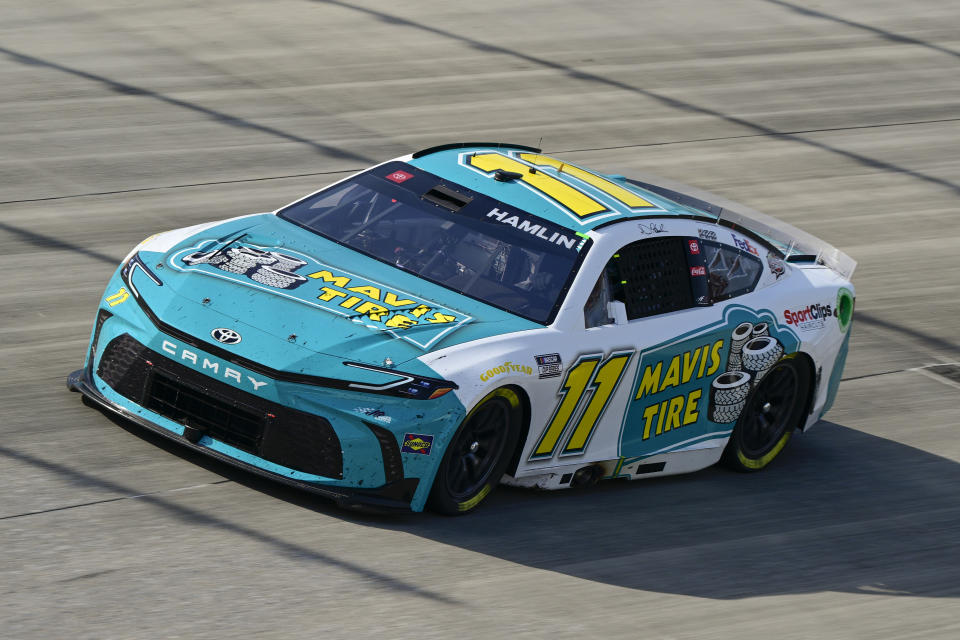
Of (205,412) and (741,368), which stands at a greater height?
(741,368)

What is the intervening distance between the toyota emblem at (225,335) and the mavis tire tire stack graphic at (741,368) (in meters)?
2.70

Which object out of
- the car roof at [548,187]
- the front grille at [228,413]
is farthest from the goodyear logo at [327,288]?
the car roof at [548,187]

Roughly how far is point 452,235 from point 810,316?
2.29 meters

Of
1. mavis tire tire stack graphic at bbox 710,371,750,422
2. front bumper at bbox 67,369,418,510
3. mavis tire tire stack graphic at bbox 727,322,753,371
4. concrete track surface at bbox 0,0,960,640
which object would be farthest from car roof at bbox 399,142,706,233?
front bumper at bbox 67,369,418,510

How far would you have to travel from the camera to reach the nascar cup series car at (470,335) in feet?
20.5

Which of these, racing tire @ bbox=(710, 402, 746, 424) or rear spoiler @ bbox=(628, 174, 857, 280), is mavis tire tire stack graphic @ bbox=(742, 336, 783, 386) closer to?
racing tire @ bbox=(710, 402, 746, 424)

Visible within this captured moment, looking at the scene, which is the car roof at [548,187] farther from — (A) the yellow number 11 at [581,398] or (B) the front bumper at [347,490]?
(B) the front bumper at [347,490]

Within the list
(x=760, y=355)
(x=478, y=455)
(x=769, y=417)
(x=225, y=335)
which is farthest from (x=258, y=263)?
(x=769, y=417)

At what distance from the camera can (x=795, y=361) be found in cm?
829

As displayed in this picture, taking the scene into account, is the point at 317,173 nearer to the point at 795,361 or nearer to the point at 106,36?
the point at 106,36

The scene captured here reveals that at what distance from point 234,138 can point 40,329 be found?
5.20 m

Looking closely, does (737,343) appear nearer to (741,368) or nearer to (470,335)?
(741,368)

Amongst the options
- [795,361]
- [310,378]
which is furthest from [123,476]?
[795,361]

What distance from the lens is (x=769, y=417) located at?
8.31 metres
